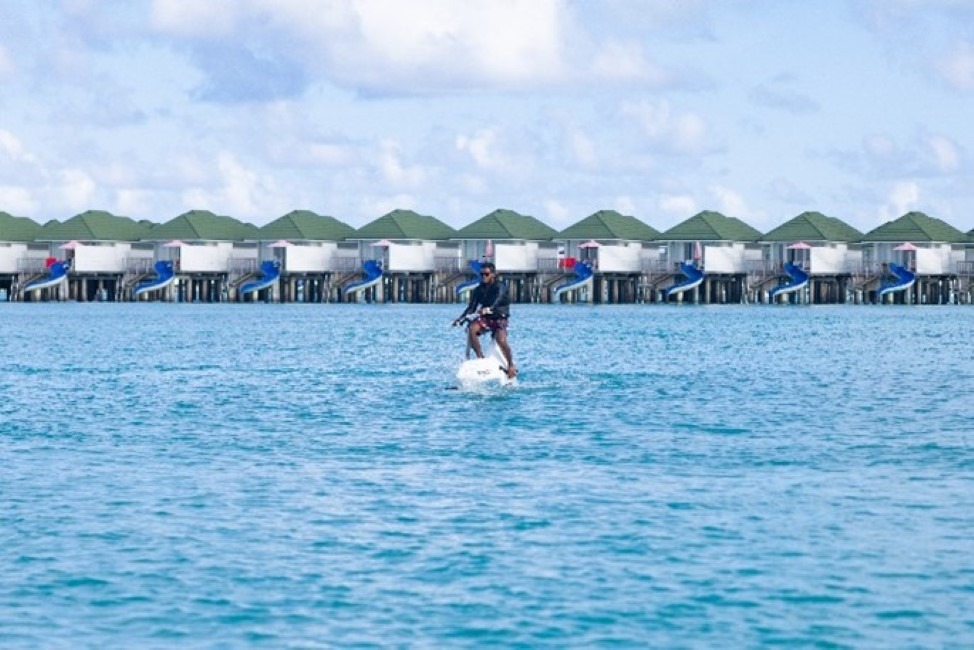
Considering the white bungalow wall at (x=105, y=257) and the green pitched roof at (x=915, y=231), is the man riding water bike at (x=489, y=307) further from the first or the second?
the white bungalow wall at (x=105, y=257)

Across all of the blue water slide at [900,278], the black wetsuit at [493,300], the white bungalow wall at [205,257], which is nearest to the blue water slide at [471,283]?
the white bungalow wall at [205,257]

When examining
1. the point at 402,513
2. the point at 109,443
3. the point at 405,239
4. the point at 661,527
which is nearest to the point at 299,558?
the point at 402,513

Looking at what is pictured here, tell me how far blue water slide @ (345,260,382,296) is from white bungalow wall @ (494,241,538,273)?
28.7ft

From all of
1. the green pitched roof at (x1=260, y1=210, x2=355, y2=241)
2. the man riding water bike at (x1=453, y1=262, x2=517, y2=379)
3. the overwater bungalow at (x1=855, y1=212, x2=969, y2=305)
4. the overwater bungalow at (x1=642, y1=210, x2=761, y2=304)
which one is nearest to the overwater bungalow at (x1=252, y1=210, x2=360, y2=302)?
the green pitched roof at (x1=260, y1=210, x2=355, y2=241)

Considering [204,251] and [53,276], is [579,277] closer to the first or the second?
[204,251]

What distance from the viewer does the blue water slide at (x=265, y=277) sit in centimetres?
13200

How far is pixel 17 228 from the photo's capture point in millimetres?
138250

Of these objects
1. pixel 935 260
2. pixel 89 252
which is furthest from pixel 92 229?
pixel 935 260

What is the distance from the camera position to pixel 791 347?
A: 62.3 meters

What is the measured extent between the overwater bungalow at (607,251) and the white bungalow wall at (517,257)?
2.25 m

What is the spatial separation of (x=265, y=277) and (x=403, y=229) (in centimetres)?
1078

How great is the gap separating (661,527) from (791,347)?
149 ft

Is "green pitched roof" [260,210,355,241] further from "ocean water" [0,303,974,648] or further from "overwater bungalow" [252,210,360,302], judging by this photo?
"ocean water" [0,303,974,648]

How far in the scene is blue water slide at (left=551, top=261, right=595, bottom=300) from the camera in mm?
126625
